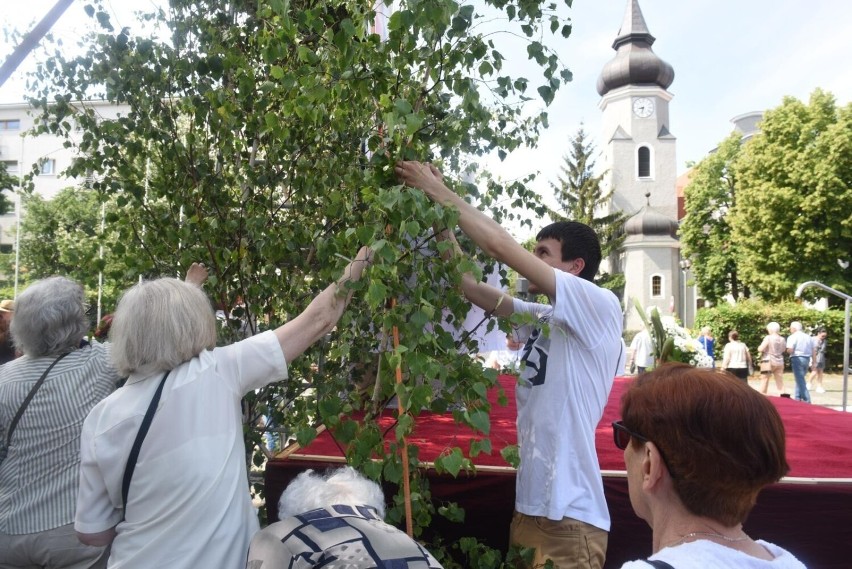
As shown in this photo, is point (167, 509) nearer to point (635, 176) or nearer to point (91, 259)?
point (91, 259)

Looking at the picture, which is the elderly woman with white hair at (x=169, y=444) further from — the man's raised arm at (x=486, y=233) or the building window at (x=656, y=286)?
the building window at (x=656, y=286)

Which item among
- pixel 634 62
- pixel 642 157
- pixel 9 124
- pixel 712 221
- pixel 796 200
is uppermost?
pixel 634 62

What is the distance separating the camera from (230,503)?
1.74 metres

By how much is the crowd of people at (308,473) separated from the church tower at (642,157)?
4863 centimetres

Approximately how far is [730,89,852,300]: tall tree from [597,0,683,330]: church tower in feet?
52.3

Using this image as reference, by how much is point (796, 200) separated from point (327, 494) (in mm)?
33267

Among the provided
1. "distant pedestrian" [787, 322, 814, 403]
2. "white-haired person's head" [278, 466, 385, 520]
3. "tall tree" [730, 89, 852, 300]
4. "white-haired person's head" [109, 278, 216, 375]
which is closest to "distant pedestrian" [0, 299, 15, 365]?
"white-haired person's head" [109, 278, 216, 375]

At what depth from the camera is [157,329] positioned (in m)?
1.73

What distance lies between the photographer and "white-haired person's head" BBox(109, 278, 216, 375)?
172cm

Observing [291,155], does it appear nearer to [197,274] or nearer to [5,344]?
[197,274]

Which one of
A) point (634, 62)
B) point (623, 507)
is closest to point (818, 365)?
point (623, 507)

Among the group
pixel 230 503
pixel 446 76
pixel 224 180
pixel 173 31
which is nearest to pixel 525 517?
pixel 230 503

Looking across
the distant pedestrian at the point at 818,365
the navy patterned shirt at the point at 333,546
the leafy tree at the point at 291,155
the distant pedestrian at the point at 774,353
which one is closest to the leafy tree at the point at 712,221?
the distant pedestrian at the point at 818,365

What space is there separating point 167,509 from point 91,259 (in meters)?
1.73
